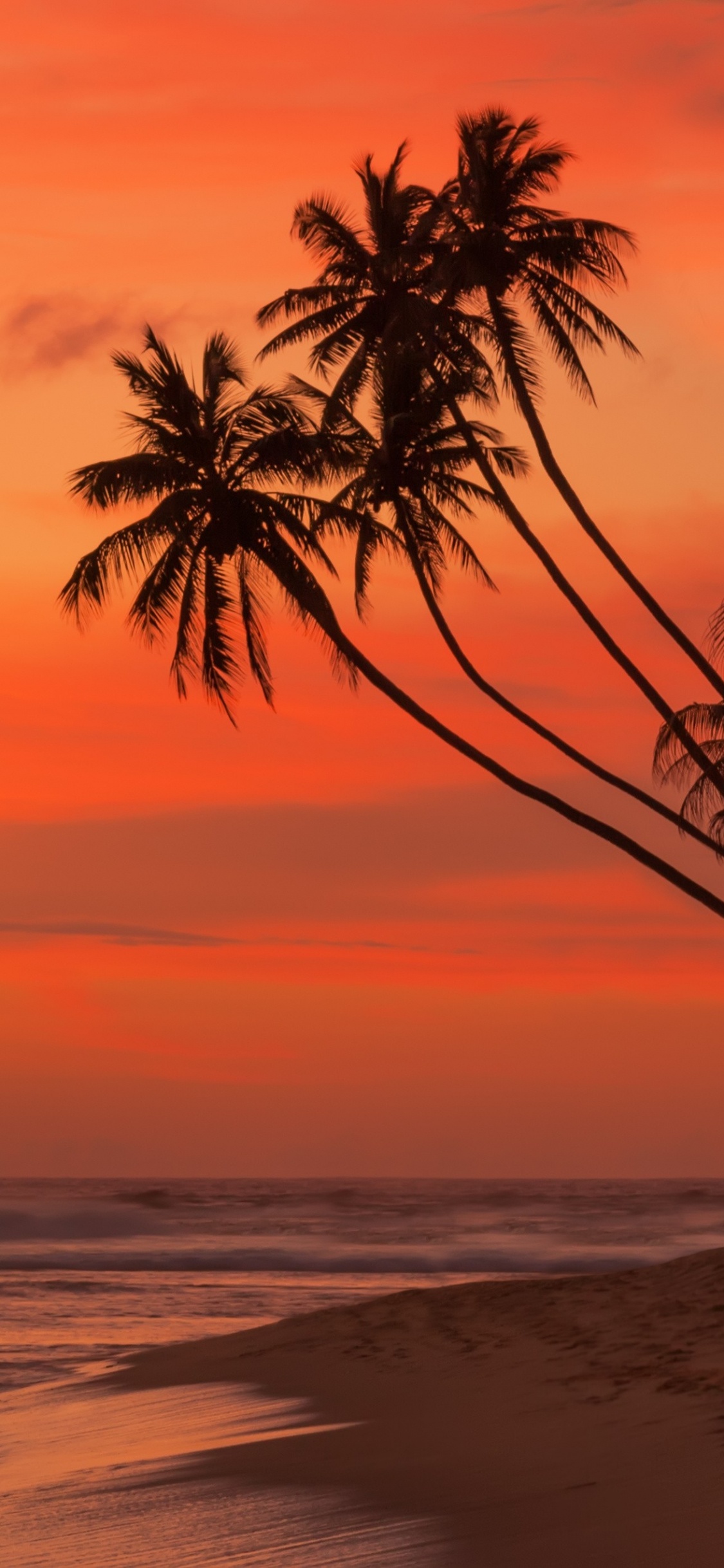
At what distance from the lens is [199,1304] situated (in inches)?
1065

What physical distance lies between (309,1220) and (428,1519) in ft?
157

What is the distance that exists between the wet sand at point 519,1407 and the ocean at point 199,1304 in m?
0.54

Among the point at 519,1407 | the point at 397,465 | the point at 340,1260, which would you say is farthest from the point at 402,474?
the point at 340,1260

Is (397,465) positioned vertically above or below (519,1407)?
above

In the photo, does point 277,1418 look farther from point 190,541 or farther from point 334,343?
point 334,343

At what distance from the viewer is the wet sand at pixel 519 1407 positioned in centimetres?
870

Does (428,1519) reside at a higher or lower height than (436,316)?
lower

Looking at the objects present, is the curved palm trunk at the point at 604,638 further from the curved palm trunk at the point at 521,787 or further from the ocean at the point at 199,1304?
the ocean at the point at 199,1304

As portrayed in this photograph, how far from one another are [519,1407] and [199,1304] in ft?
50.9

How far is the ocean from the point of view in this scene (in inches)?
366

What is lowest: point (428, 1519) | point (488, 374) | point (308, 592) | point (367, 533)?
point (428, 1519)

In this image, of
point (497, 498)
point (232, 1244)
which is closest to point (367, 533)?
point (497, 498)

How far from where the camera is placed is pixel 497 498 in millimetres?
20938

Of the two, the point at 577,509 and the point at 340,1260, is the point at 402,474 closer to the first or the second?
the point at 577,509
